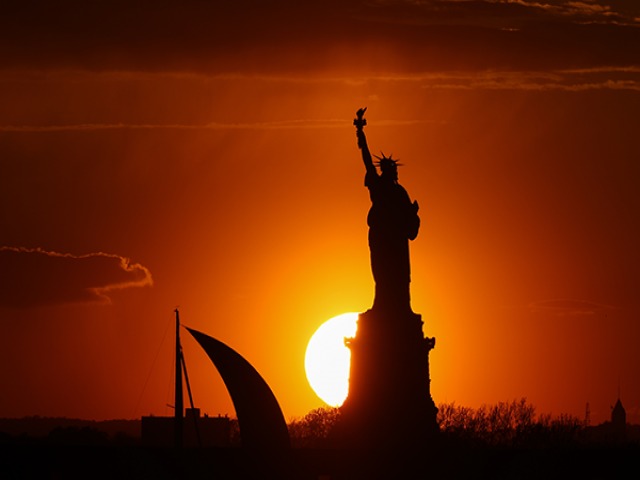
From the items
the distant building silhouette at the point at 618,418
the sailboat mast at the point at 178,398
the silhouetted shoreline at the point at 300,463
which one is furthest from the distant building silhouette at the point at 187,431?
the distant building silhouette at the point at 618,418

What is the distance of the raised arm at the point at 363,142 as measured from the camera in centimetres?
3222

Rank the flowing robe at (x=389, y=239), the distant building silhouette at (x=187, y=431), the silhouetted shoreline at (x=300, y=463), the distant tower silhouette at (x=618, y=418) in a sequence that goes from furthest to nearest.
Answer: the distant tower silhouette at (x=618, y=418)
the distant building silhouette at (x=187, y=431)
the flowing robe at (x=389, y=239)
the silhouetted shoreline at (x=300, y=463)

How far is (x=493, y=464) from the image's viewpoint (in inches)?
1070

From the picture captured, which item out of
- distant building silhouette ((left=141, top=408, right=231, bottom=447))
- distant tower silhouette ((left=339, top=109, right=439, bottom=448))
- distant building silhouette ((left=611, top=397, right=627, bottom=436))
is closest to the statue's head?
distant tower silhouette ((left=339, top=109, right=439, bottom=448))

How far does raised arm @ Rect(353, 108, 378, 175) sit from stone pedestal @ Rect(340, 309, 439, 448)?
4592 mm

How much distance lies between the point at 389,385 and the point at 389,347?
117 cm

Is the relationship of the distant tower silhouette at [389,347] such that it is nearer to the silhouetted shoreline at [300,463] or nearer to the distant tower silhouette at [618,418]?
the silhouetted shoreline at [300,463]

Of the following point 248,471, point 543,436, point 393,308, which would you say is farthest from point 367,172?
point 543,436

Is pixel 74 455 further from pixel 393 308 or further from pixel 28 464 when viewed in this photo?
pixel 393 308

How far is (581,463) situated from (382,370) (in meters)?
6.87

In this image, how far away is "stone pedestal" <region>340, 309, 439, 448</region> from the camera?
100 ft

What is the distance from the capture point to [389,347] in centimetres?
3142

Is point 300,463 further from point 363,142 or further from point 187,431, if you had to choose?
point 187,431

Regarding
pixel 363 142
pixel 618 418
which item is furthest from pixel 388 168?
pixel 618 418
